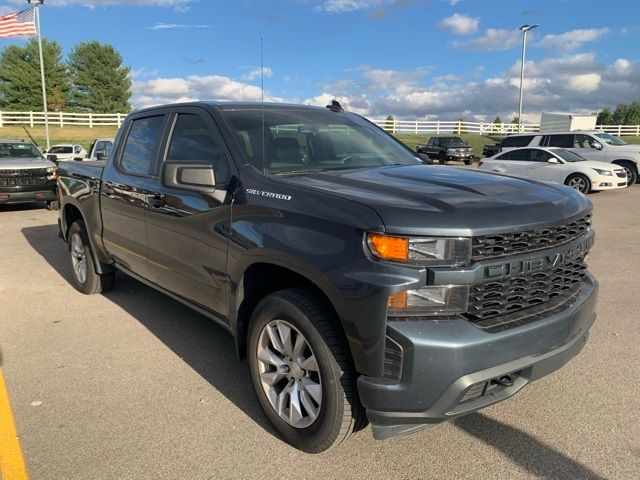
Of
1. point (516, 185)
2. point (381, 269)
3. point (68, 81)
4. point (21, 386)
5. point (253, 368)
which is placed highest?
point (68, 81)

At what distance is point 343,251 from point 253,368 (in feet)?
3.58

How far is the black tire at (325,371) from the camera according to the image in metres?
2.52

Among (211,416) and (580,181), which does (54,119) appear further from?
(211,416)

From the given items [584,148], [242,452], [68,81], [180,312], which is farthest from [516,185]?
[68,81]

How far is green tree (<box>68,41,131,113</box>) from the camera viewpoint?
210 ft

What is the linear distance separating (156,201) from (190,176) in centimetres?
89

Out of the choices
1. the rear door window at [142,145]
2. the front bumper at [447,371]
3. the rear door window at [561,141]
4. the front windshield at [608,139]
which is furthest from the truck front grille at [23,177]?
the front windshield at [608,139]

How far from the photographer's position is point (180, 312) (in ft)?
17.0

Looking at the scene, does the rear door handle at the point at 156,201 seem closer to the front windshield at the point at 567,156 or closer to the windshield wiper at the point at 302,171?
the windshield wiper at the point at 302,171

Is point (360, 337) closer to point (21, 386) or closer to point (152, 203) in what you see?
point (152, 203)

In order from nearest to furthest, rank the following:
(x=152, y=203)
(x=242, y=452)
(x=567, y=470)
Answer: (x=567, y=470), (x=242, y=452), (x=152, y=203)

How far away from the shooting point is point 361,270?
233 centimetres

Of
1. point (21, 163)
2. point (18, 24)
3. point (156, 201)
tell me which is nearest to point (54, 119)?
point (18, 24)

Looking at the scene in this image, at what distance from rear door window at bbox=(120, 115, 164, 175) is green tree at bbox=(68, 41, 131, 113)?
65.4 meters
